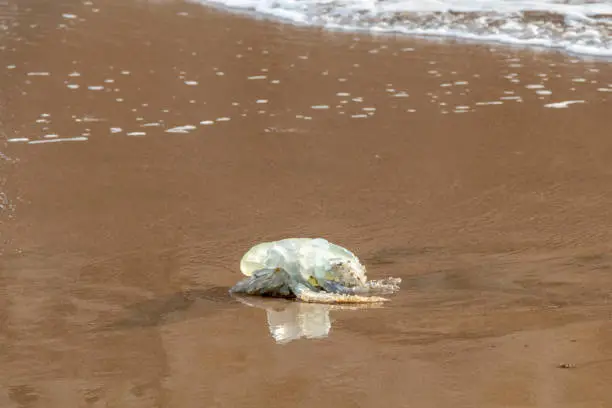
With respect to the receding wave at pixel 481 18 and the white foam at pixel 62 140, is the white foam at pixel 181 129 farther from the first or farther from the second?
the receding wave at pixel 481 18

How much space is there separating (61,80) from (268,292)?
4.57 meters

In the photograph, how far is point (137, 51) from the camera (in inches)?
344

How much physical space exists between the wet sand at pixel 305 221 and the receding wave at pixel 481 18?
1029mm

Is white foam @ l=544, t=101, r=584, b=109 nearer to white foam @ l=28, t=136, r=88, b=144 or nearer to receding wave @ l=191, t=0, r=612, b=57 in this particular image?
receding wave @ l=191, t=0, r=612, b=57

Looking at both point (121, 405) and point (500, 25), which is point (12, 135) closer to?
point (121, 405)

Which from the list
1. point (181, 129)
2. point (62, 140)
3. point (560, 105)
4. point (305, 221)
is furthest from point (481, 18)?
point (305, 221)

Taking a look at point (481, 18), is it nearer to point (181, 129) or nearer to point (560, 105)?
point (560, 105)

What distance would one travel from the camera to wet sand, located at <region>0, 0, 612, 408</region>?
257 centimetres

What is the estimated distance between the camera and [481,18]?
1038cm

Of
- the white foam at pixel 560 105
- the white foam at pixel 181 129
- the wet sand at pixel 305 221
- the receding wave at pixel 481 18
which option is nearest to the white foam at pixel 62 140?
the wet sand at pixel 305 221

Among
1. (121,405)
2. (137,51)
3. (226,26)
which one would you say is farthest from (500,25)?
(121,405)

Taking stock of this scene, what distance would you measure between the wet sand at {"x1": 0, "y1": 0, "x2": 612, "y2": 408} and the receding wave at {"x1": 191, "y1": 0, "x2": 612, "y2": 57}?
1.03m

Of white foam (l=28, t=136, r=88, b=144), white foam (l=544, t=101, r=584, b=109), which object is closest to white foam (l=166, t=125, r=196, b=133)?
white foam (l=28, t=136, r=88, b=144)

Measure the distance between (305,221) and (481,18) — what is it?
6704mm
